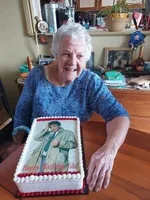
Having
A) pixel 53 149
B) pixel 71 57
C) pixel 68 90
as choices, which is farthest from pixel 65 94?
pixel 53 149

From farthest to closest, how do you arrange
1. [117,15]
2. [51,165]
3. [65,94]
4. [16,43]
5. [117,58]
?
[16,43] < [117,58] < [117,15] < [65,94] < [51,165]

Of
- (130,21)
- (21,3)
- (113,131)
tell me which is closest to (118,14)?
(130,21)

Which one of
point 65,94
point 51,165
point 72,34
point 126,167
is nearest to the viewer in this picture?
point 51,165

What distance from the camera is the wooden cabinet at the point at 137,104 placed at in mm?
1538

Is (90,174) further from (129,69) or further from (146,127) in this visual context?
(129,69)

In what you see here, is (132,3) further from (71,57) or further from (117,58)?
(71,57)

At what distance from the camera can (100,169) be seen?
67 centimetres

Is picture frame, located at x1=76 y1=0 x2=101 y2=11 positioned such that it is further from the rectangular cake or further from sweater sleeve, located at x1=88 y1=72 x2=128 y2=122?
the rectangular cake

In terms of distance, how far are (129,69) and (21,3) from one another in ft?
4.25

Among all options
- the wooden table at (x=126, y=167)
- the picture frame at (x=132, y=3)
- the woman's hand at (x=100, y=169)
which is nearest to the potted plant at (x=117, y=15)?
the picture frame at (x=132, y=3)

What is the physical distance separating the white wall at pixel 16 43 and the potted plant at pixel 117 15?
0.19m

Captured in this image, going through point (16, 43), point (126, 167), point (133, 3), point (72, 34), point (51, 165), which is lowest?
point (126, 167)

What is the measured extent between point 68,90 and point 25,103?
1.01ft

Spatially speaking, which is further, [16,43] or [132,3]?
[16,43]
